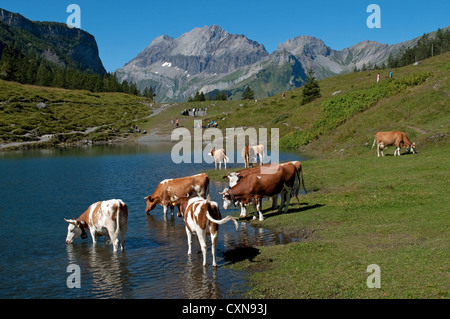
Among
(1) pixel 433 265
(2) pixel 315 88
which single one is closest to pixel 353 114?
(2) pixel 315 88

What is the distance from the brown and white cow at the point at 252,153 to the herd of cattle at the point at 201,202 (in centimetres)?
1773

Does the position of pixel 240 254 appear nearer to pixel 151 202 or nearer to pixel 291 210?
pixel 291 210

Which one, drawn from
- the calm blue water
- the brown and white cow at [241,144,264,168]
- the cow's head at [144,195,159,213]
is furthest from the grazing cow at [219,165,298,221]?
the brown and white cow at [241,144,264,168]

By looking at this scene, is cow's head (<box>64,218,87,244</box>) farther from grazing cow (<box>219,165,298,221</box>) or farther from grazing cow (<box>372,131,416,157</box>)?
grazing cow (<box>372,131,416,157</box>)

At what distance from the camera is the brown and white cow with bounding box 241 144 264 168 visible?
1721 inches

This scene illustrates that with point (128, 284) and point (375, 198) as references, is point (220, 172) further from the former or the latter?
point (128, 284)

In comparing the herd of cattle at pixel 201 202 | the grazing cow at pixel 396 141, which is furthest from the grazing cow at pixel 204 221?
the grazing cow at pixel 396 141

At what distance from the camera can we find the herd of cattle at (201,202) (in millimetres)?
15992

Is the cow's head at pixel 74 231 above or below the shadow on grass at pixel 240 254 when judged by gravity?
above

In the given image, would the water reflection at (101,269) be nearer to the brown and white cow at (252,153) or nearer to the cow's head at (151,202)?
the cow's head at (151,202)

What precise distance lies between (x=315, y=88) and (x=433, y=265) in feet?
288

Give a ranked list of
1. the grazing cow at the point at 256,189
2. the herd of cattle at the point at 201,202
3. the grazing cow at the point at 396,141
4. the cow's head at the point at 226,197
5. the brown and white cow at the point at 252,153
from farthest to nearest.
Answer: the brown and white cow at the point at 252,153 → the grazing cow at the point at 396,141 → the cow's head at the point at 226,197 → the grazing cow at the point at 256,189 → the herd of cattle at the point at 201,202

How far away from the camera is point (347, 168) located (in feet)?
116
